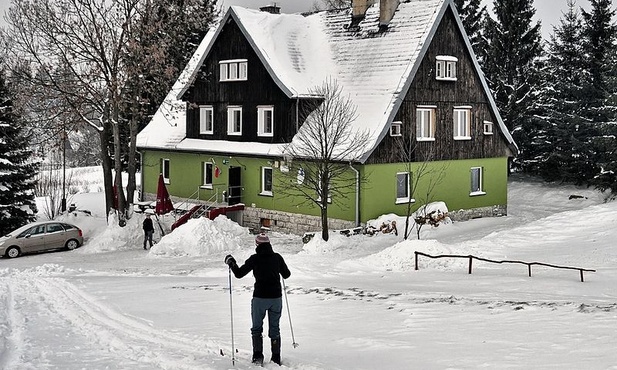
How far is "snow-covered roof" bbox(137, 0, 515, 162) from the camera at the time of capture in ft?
98.8

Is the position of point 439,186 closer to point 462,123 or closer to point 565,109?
point 462,123

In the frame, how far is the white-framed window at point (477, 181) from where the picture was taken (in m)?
34.7

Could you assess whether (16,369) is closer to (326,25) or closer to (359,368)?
(359,368)

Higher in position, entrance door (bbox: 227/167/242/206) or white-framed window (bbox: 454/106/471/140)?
white-framed window (bbox: 454/106/471/140)

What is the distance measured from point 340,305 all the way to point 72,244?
18558mm

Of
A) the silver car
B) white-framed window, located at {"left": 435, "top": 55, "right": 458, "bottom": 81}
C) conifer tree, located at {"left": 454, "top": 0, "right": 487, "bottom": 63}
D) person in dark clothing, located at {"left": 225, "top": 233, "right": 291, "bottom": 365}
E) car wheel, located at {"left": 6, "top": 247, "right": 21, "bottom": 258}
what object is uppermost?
conifer tree, located at {"left": 454, "top": 0, "right": 487, "bottom": 63}

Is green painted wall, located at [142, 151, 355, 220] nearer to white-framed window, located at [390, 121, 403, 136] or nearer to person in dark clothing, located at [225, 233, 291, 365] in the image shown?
white-framed window, located at [390, 121, 403, 136]

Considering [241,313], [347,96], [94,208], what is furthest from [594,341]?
[94,208]

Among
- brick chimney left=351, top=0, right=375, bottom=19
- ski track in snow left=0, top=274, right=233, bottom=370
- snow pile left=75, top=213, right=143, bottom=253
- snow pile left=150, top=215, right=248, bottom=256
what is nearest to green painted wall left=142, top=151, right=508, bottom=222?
snow pile left=150, top=215, right=248, bottom=256

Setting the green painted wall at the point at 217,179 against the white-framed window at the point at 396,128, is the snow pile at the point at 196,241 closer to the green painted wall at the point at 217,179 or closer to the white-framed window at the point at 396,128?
the green painted wall at the point at 217,179

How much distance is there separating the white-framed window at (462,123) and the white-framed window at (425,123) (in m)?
1.66

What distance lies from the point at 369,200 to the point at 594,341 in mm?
18862

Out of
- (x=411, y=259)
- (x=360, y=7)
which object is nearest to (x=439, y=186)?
(x=360, y=7)

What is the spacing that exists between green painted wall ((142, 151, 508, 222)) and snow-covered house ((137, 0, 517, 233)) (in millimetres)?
58
